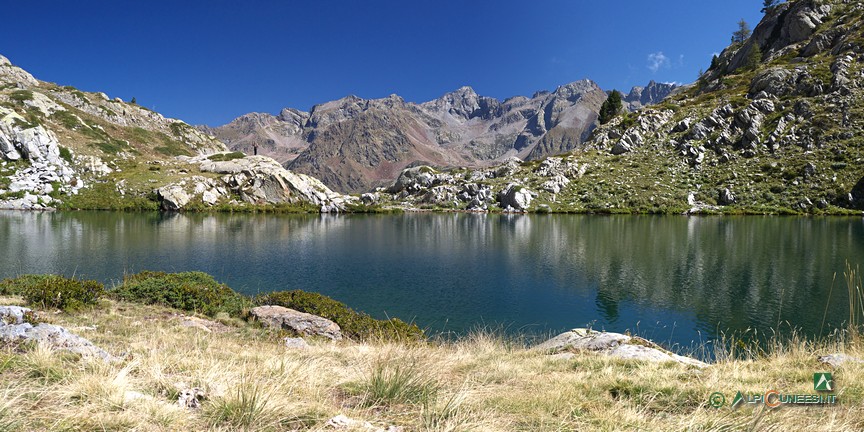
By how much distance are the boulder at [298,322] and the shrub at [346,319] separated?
740mm

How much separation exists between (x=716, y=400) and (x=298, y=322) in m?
13.6

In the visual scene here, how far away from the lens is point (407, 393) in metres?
5.96

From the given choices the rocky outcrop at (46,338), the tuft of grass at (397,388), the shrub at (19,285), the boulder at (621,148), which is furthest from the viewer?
the boulder at (621,148)

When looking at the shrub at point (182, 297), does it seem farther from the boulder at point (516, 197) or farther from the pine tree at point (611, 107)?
the pine tree at point (611, 107)

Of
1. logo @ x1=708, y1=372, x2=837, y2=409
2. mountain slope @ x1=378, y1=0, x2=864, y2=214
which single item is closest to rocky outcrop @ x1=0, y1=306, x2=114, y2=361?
logo @ x1=708, y1=372, x2=837, y2=409

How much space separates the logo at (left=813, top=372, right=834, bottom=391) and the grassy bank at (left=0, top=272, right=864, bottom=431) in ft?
0.39

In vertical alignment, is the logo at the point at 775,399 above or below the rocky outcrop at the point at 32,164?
below

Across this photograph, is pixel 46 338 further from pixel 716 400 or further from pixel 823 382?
pixel 823 382

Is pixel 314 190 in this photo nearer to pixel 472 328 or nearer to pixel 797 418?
pixel 472 328

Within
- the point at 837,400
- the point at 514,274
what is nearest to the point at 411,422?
the point at 837,400

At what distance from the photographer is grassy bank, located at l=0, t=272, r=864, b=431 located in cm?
467

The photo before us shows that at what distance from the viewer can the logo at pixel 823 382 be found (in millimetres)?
6564

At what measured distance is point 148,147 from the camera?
14738 cm

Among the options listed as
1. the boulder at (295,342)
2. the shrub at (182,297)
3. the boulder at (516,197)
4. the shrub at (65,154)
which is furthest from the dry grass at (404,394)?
the shrub at (65,154)
